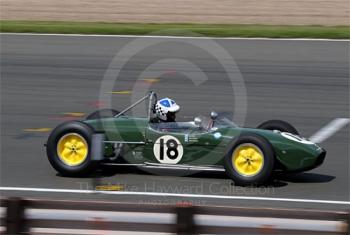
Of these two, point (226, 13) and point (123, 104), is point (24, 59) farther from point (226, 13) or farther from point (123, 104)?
point (226, 13)

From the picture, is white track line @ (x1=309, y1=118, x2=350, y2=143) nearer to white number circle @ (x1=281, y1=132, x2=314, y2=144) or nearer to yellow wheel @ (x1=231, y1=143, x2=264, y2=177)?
white number circle @ (x1=281, y1=132, x2=314, y2=144)

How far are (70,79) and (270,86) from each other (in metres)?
3.88

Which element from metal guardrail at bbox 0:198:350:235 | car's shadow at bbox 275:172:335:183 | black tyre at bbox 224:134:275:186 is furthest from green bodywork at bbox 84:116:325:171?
metal guardrail at bbox 0:198:350:235

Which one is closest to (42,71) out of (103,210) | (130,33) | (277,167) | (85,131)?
(130,33)

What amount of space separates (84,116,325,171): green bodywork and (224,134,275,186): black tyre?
167mm

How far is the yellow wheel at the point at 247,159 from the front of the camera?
10695 millimetres

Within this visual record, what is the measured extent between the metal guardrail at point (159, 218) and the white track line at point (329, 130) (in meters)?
6.01

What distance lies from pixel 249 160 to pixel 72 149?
2.23 meters

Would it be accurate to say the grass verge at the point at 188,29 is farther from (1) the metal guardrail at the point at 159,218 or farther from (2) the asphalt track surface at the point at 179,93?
(1) the metal guardrail at the point at 159,218

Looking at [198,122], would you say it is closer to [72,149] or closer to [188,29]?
[72,149]

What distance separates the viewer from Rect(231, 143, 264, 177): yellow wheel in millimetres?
10695

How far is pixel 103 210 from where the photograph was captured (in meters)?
7.79

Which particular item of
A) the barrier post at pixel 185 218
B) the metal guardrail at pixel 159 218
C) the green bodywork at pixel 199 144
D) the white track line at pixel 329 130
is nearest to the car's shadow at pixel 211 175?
the green bodywork at pixel 199 144

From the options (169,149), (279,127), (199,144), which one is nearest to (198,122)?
(199,144)
